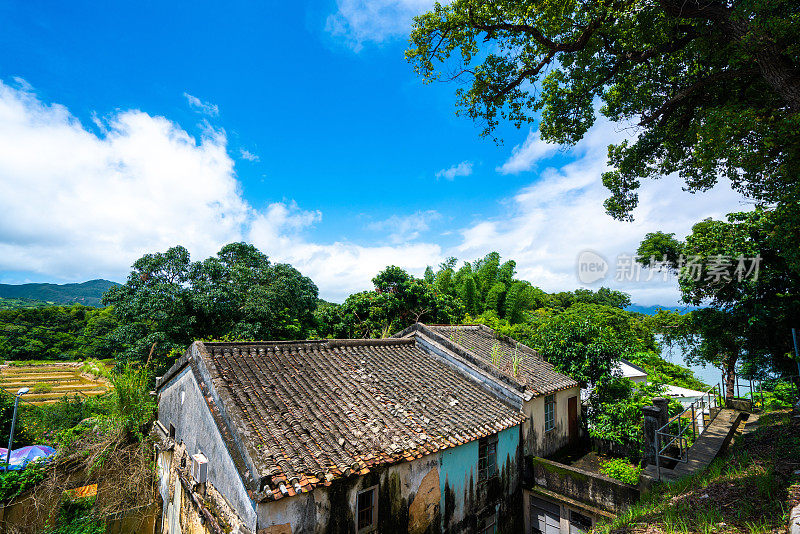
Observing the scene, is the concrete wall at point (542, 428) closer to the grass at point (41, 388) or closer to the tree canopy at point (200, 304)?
the tree canopy at point (200, 304)

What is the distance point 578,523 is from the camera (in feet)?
30.9

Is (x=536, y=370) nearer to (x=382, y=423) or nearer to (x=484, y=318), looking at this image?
(x=382, y=423)

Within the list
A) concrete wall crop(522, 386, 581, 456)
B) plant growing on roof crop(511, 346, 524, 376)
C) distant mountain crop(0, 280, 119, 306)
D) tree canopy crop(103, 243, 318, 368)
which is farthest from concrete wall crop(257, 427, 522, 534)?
distant mountain crop(0, 280, 119, 306)

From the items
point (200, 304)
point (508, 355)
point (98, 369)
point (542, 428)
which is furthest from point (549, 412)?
point (98, 369)

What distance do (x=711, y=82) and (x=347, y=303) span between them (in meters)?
18.9

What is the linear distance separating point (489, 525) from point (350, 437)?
5.40 metres

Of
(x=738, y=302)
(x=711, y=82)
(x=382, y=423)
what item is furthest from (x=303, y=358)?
(x=738, y=302)

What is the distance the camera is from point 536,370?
12.6 metres

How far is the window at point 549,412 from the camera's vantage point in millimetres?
11384

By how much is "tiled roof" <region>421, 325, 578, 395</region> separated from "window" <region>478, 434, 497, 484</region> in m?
2.15

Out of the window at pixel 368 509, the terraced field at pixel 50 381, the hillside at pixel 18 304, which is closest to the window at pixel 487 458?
the window at pixel 368 509

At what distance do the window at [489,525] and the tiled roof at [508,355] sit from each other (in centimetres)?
351

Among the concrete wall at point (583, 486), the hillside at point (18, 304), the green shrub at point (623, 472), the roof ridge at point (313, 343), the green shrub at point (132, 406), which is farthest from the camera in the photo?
the hillside at point (18, 304)

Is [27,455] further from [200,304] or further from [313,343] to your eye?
[313,343]
